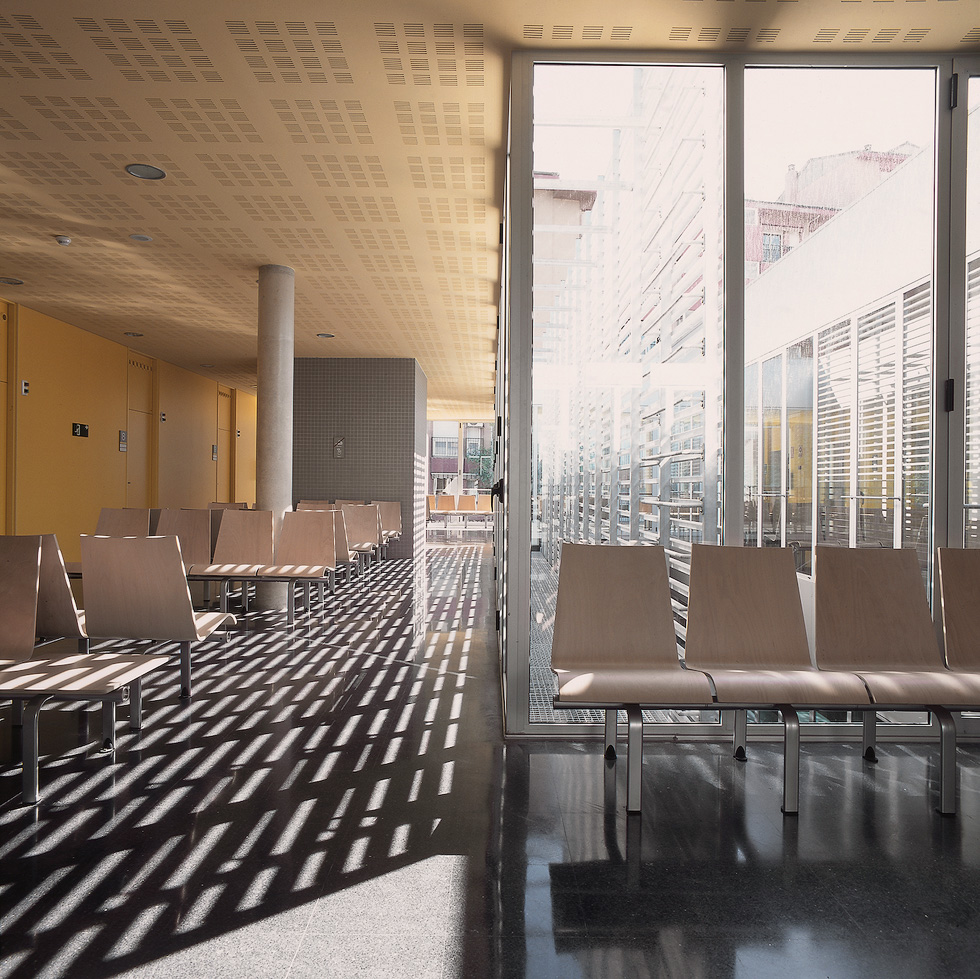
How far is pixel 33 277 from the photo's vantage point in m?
7.61

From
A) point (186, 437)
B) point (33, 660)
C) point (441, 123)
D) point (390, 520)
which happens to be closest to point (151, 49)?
point (441, 123)

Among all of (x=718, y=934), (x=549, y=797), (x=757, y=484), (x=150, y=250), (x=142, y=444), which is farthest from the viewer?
(x=142, y=444)

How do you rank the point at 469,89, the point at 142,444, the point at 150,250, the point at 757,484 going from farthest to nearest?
1. the point at 142,444
2. the point at 150,250
3. the point at 469,89
4. the point at 757,484

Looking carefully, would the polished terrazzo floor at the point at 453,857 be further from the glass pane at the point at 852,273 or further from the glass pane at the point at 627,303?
the glass pane at the point at 852,273

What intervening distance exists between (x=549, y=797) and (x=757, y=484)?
167 centimetres

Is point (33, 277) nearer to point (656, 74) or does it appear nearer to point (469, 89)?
point (469, 89)

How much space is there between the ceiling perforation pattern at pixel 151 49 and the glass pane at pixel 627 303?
163cm

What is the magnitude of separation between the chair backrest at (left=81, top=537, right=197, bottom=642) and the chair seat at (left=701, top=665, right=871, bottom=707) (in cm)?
247

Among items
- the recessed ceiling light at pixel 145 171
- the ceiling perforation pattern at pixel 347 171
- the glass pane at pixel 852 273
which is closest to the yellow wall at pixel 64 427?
the recessed ceiling light at pixel 145 171

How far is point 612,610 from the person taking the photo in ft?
10.2

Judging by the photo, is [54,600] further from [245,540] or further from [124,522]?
[124,522]

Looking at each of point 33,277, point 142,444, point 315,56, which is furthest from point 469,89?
point 142,444

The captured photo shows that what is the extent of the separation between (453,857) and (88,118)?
14.1 feet

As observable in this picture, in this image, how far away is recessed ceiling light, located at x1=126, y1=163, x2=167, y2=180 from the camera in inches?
193
